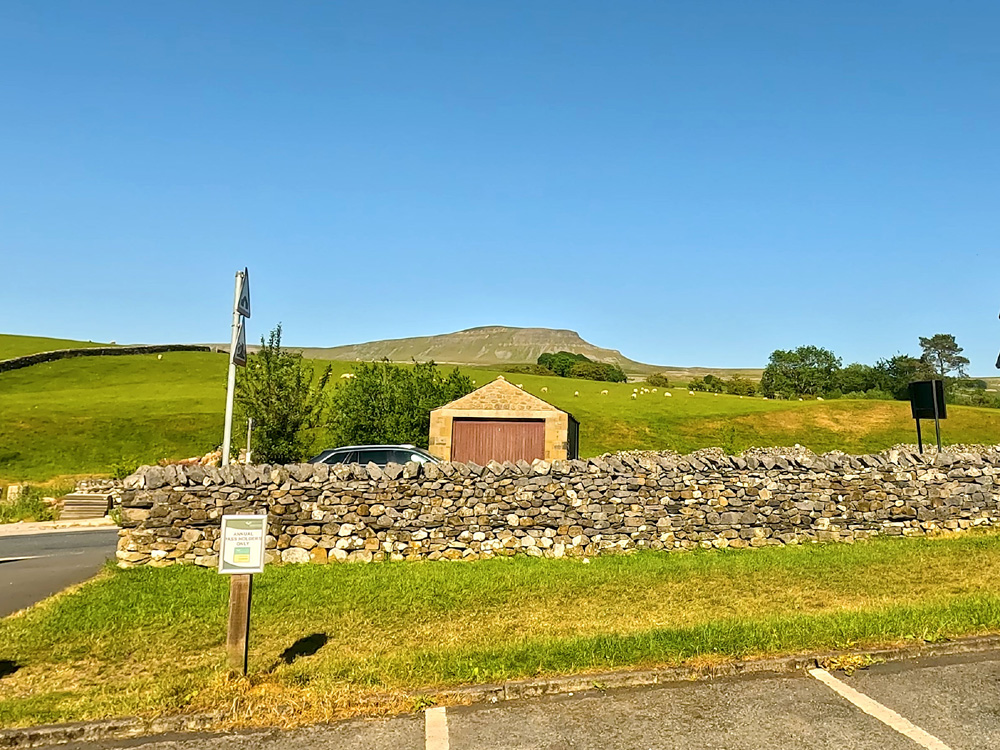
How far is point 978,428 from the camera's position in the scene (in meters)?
49.5

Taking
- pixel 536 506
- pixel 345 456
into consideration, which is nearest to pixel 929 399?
pixel 536 506

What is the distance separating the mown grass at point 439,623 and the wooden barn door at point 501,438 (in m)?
13.4

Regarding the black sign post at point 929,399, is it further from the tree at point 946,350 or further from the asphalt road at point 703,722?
the tree at point 946,350

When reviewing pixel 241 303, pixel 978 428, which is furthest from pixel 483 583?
pixel 978 428

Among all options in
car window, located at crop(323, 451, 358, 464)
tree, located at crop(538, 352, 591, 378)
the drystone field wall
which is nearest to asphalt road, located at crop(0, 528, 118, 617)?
car window, located at crop(323, 451, 358, 464)

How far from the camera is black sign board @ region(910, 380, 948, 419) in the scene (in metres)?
15.9

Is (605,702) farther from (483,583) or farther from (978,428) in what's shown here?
(978,428)

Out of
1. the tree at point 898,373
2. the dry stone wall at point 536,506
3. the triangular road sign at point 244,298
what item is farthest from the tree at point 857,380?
the triangular road sign at point 244,298

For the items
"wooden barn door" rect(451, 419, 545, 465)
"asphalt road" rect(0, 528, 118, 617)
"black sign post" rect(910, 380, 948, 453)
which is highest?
"black sign post" rect(910, 380, 948, 453)

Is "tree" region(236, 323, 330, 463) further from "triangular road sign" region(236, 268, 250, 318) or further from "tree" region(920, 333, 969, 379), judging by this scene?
"tree" region(920, 333, 969, 379)

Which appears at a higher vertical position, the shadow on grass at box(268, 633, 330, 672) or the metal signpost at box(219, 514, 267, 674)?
the metal signpost at box(219, 514, 267, 674)

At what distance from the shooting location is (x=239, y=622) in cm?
607

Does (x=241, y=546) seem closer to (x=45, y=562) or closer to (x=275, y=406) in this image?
(x=45, y=562)

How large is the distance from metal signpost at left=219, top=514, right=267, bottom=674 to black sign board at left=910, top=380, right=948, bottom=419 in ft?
48.5
